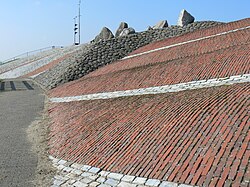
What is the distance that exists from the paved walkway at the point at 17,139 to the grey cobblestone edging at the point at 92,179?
70 centimetres

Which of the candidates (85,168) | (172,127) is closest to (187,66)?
(172,127)

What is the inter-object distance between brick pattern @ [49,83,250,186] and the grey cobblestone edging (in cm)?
15

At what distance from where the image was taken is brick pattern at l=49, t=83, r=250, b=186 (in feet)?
19.7

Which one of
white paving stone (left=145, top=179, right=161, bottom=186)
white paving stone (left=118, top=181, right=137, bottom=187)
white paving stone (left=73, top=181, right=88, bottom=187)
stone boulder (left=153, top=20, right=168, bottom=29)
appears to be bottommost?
white paving stone (left=73, top=181, right=88, bottom=187)

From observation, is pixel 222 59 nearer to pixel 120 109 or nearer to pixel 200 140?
pixel 120 109

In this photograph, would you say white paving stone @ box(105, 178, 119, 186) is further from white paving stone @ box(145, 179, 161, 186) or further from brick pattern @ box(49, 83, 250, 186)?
white paving stone @ box(145, 179, 161, 186)

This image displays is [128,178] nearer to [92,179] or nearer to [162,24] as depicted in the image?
[92,179]

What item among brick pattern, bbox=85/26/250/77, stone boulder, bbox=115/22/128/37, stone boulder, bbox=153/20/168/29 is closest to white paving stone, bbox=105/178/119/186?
brick pattern, bbox=85/26/250/77

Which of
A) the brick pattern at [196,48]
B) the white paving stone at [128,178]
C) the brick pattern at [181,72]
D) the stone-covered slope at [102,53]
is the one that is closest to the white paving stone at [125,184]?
the white paving stone at [128,178]

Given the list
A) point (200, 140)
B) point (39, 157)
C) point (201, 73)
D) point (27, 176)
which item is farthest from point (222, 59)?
point (27, 176)

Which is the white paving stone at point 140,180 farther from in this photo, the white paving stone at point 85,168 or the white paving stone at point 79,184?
the white paving stone at point 85,168

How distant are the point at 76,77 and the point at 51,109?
8.54m

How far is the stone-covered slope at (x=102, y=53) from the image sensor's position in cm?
2353

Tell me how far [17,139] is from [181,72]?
7.09 meters
